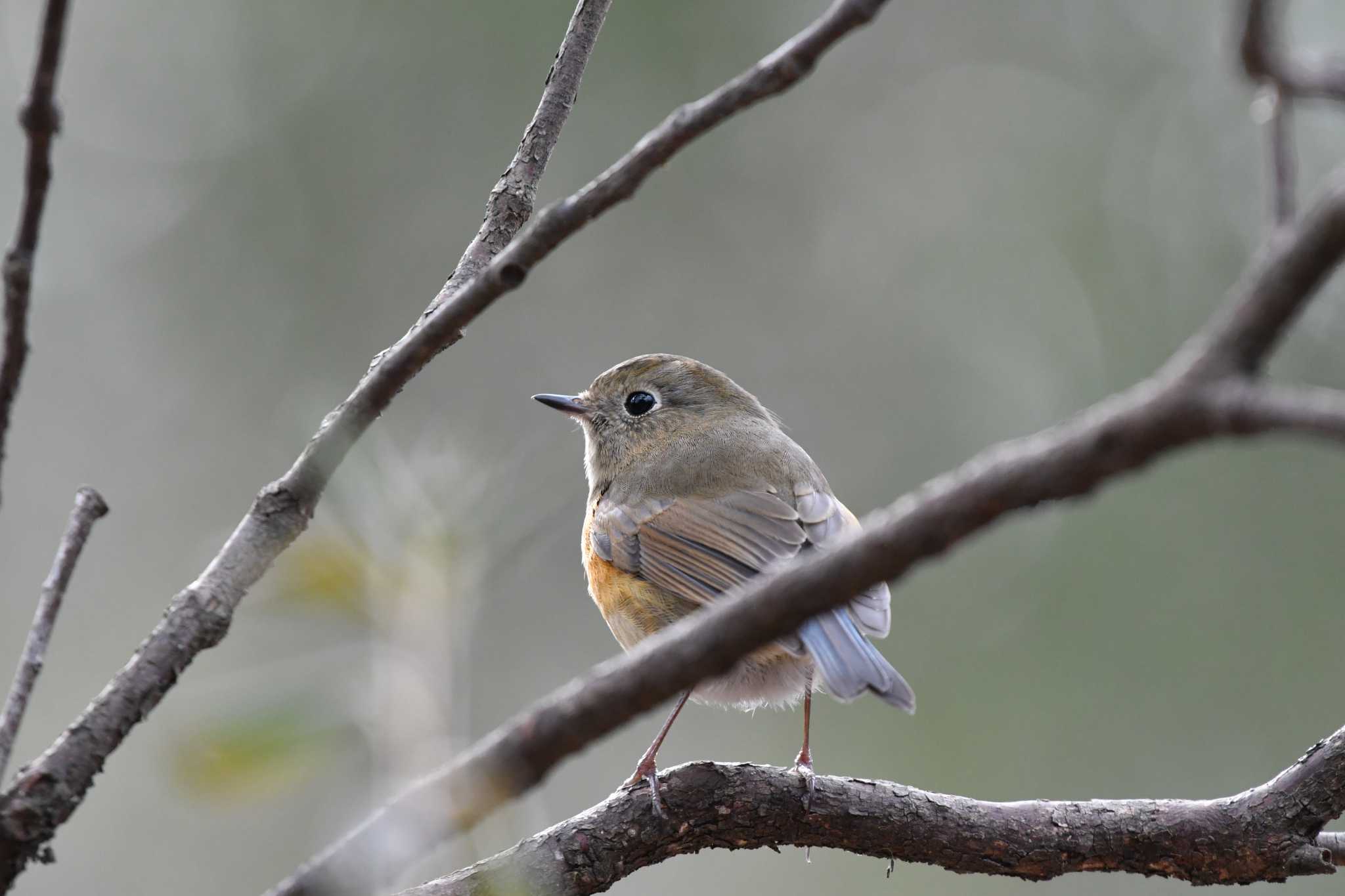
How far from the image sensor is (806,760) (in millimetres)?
3312

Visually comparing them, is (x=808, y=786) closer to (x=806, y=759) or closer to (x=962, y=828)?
(x=962, y=828)

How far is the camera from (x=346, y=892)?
45.1 inches

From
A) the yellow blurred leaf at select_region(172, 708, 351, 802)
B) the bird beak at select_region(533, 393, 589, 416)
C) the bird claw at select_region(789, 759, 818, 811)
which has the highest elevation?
the bird beak at select_region(533, 393, 589, 416)

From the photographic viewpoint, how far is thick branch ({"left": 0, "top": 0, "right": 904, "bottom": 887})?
55.4 inches

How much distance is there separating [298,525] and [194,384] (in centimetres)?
752

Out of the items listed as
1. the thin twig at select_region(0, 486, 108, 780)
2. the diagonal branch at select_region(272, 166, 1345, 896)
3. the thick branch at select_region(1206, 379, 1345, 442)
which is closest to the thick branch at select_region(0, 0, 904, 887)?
the thin twig at select_region(0, 486, 108, 780)

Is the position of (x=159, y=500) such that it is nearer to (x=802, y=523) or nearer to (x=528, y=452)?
(x=802, y=523)

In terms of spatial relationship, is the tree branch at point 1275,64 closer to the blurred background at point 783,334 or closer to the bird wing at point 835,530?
the bird wing at point 835,530

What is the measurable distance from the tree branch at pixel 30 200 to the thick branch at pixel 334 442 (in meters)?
0.12

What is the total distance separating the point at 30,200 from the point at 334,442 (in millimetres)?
451

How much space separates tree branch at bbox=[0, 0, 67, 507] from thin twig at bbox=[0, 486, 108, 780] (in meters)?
0.09

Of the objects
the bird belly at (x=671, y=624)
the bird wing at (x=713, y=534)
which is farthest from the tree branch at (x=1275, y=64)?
the bird wing at (x=713, y=534)

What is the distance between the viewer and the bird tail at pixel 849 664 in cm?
272

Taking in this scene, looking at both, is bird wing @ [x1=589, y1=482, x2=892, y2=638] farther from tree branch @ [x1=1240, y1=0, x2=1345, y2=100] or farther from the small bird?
tree branch @ [x1=1240, y1=0, x2=1345, y2=100]
